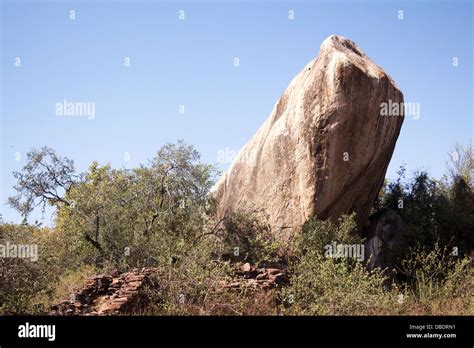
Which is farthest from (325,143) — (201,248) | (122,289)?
(122,289)

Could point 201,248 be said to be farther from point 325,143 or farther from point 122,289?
point 325,143

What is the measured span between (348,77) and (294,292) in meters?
6.74

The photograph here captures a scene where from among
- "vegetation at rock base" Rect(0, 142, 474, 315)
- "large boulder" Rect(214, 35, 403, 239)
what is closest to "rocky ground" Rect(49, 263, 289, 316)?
"vegetation at rock base" Rect(0, 142, 474, 315)

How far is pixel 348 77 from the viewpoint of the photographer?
16.8 meters

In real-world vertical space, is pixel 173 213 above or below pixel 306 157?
below

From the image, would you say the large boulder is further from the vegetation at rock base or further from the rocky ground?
the rocky ground

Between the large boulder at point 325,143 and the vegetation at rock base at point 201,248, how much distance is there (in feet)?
2.67

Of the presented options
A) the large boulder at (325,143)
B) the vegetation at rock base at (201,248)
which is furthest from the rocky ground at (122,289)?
the large boulder at (325,143)

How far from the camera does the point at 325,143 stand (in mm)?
17094

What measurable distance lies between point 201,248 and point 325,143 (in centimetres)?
516

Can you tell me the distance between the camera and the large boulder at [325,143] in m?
17.0

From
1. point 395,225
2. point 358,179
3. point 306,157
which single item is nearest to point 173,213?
point 306,157
